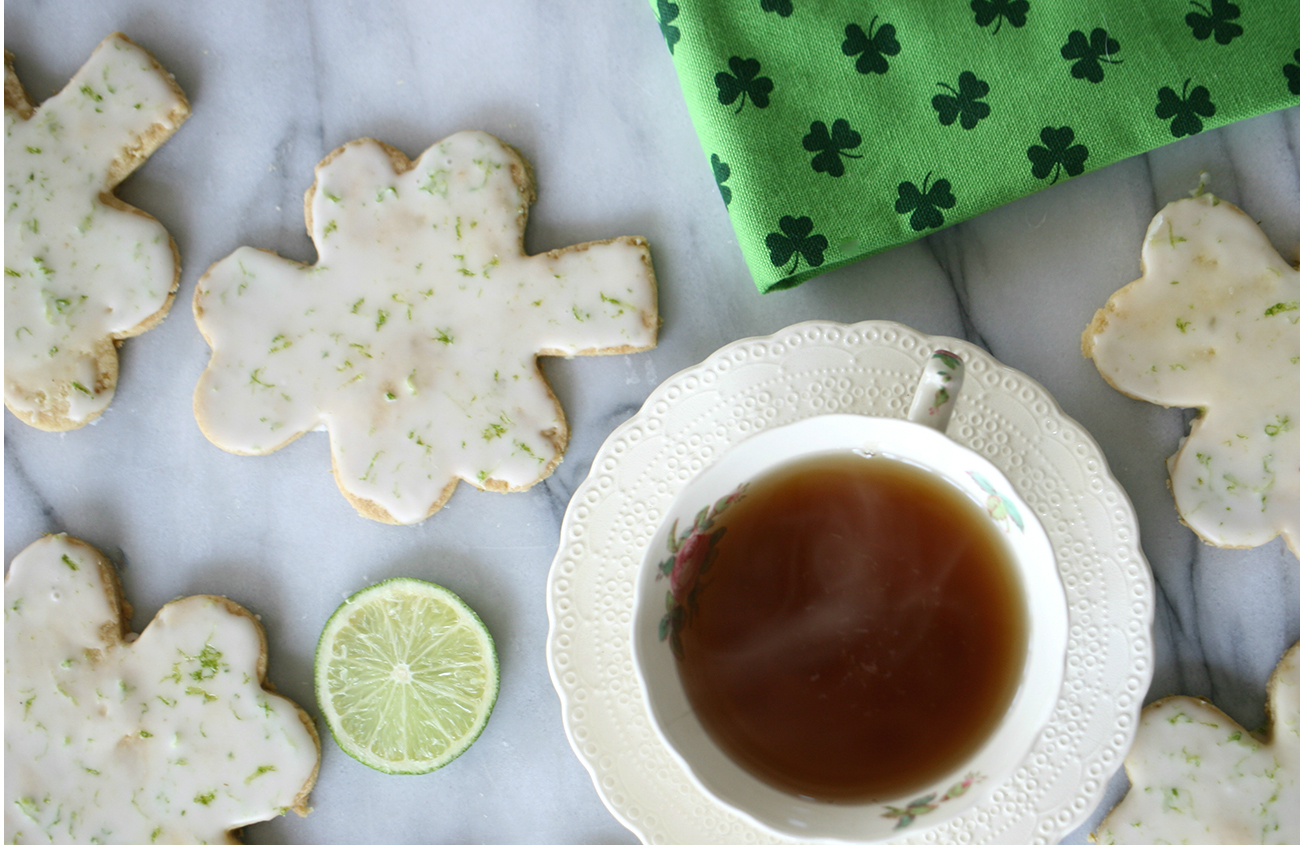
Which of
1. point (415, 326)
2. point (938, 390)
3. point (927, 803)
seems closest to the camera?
point (938, 390)

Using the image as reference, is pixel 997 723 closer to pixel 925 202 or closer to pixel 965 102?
pixel 925 202

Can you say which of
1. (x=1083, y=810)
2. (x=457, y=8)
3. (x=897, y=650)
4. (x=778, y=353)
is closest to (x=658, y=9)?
(x=457, y=8)

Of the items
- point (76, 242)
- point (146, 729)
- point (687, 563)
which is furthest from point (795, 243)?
point (146, 729)

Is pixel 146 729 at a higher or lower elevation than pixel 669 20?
lower

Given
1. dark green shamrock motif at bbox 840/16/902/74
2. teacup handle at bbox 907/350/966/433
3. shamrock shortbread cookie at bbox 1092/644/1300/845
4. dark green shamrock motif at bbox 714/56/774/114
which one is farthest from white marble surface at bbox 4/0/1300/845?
teacup handle at bbox 907/350/966/433

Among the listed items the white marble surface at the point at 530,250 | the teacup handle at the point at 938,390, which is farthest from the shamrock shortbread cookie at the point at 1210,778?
the teacup handle at the point at 938,390
